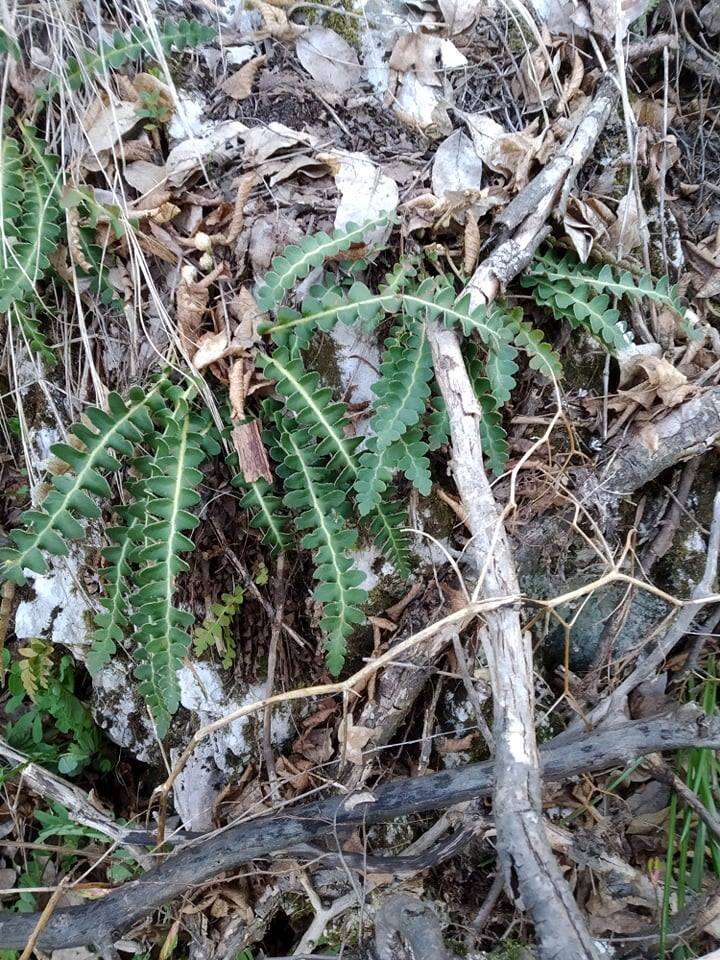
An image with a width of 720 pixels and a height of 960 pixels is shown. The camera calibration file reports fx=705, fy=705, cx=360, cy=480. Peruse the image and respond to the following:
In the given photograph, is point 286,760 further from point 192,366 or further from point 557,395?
point 557,395

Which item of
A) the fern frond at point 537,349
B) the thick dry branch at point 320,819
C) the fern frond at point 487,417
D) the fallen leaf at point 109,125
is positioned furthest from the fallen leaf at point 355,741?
the fallen leaf at point 109,125

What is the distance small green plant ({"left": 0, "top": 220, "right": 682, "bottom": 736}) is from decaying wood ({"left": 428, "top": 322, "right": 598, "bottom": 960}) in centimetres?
8

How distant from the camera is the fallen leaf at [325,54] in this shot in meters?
2.55

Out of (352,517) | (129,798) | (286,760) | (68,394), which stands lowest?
(129,798)

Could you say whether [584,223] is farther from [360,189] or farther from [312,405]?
[312,405]

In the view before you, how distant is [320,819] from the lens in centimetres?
212

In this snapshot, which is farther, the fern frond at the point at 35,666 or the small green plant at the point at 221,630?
the fern frond at the point at 35,666

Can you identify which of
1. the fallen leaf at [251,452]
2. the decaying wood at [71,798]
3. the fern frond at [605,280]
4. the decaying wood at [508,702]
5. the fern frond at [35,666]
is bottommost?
the decaying wood at [71,798]

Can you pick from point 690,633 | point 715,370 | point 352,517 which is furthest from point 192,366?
point 690,633

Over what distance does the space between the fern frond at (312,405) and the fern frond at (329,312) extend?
6cm

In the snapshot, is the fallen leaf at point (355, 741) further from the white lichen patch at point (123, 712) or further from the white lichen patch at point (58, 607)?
the white lichen patch at point (58, 607)

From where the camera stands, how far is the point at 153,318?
2.38 metres

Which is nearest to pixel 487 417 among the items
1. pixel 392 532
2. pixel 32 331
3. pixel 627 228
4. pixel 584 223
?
pixel 392 532

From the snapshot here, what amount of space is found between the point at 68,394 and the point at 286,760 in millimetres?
1467
